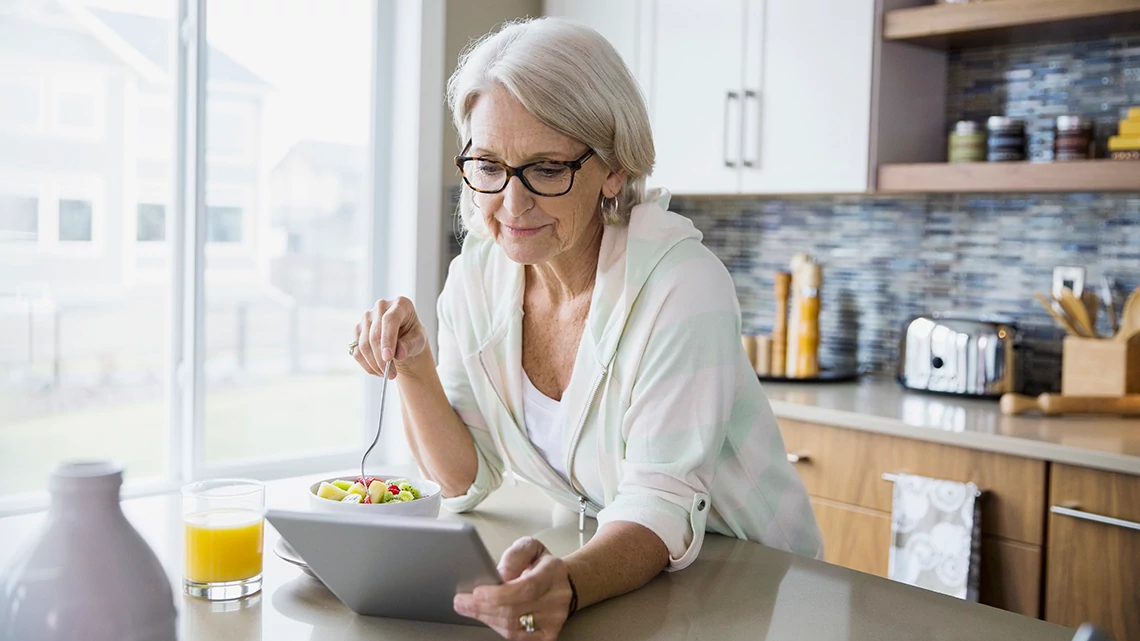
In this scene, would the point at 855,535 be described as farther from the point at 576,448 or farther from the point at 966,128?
the point at 576,448

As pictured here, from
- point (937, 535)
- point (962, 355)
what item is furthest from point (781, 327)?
point (937, 535)

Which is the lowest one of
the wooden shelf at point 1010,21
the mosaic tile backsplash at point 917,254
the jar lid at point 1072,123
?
the mosaic tile backsplash at point 917,254

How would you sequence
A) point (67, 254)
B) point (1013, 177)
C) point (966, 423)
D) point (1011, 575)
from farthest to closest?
1. point (67, 254)
2. point (1013, 177)
3. point (966, 423)
4. point (1011, 575)

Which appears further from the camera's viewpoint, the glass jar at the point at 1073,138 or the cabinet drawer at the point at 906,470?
the glass jar at the point at 1073,138

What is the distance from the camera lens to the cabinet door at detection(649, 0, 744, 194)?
301cm

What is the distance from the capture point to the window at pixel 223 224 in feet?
9.88

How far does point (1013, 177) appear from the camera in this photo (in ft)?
8.33

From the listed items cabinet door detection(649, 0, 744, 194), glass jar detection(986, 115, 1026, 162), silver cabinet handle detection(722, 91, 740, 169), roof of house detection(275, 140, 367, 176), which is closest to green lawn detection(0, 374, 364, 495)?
roof of house detection(275, 140, 367, 176)

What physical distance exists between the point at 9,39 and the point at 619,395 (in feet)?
6.75

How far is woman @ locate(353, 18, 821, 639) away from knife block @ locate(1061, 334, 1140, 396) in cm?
134

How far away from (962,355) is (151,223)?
85.6 inches

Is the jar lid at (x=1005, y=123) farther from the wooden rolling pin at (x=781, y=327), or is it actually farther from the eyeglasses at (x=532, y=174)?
the eyeglasses at (x=532, y=174)

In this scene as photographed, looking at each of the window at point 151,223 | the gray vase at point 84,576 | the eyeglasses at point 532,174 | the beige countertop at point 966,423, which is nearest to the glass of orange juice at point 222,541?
the gray vase at point 84,576

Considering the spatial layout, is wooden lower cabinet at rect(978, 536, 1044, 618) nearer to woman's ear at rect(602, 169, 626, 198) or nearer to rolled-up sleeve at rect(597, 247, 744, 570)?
rolled-up sleeve at rect(597, 247, 744, 570)
